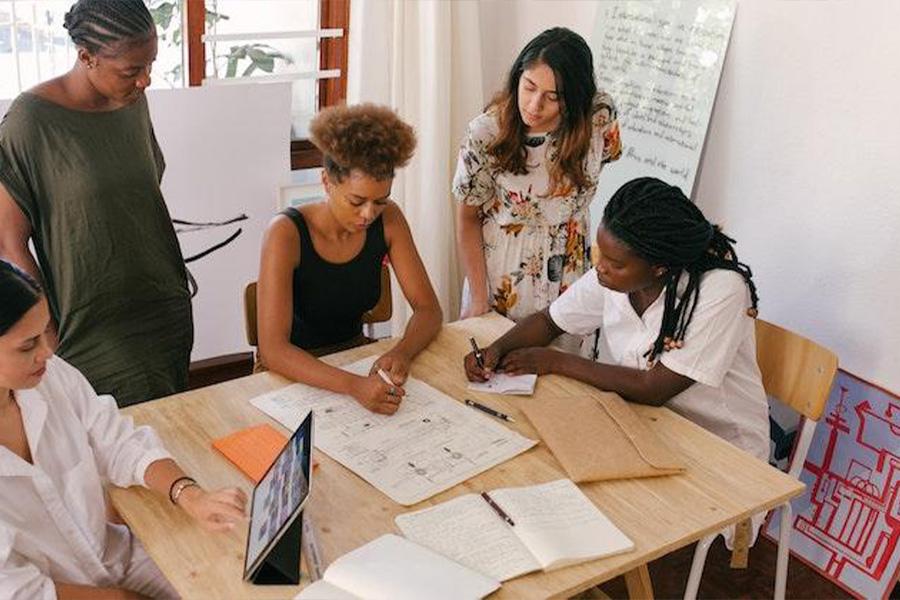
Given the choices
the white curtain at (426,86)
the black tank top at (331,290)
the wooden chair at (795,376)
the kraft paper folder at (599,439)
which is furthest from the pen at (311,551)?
the white curtain at (426,86)

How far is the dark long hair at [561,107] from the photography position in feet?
7.70

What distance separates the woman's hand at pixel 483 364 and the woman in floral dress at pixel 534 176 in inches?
16.1

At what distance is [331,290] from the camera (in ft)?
7.45

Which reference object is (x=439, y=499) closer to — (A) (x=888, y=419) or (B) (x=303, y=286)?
(B) (x=303, y=286)

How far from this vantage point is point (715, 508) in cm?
165

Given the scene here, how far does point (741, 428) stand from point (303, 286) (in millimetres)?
1014

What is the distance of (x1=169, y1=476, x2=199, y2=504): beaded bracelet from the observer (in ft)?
5.20

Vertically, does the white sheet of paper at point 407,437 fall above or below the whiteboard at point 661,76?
below

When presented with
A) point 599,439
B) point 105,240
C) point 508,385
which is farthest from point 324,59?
point 599,439

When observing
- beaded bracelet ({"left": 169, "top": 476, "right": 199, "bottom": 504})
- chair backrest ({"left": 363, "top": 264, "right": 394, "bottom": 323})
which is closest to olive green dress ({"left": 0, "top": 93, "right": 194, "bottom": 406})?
chair backrest ({"left": 363, "top": 264, "right": 394, "bottom": 323})

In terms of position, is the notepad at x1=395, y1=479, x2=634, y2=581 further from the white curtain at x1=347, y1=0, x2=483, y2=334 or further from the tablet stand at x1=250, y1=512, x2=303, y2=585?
the white curtain at x1=347, y1=0, x2=483, y2=334

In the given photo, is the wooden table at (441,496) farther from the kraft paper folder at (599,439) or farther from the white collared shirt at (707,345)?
the white collared shirt at (707,345)

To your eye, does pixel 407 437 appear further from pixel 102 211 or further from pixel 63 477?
pixel 102 211

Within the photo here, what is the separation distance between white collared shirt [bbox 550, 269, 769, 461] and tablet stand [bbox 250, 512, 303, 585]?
2.95 feet
